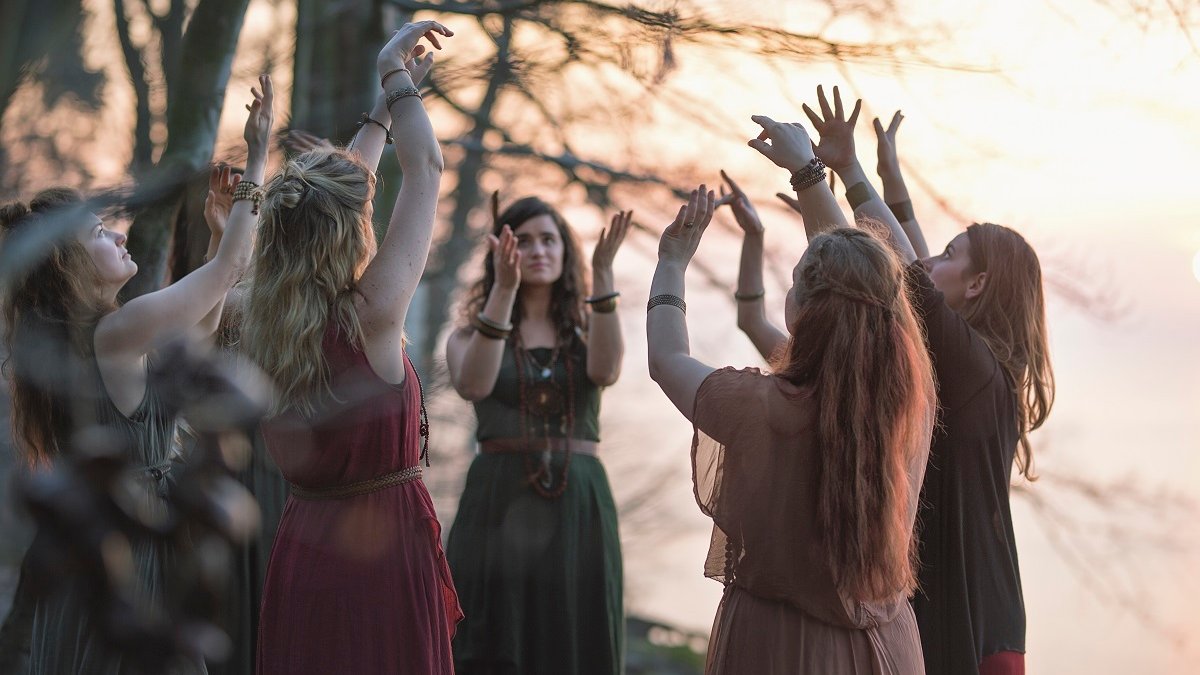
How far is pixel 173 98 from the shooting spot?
2.91 metres

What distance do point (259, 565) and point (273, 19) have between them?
61.5 inches

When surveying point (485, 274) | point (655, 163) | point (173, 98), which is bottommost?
point (485, 274)

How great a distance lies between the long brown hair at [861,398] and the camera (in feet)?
5.69

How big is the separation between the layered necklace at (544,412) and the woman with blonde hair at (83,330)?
3.34 ft

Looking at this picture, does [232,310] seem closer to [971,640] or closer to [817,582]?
[817,582]

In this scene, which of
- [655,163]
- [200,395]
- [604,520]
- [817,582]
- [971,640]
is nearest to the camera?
[200,395]

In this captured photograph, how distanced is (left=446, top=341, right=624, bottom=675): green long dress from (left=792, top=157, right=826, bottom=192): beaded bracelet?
3.72ft

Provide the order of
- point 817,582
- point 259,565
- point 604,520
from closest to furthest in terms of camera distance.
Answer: point 817,582, point 259,565, point 604,520

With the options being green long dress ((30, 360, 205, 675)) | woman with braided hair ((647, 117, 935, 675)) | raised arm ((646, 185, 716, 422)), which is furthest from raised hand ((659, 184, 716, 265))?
green long dress ((30, 360, 205, 675))

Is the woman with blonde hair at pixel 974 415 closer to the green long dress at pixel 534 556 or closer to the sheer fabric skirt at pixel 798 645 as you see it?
the sheer fabric skirt at pixel 798 645

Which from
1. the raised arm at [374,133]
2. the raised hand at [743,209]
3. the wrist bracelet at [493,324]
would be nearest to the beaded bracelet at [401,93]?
the raised arm at [374,133]

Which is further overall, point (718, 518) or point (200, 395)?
point (718, 518)

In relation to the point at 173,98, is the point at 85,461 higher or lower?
lower

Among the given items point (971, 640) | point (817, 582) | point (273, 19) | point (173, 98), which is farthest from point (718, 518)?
A: point (273, 19)
